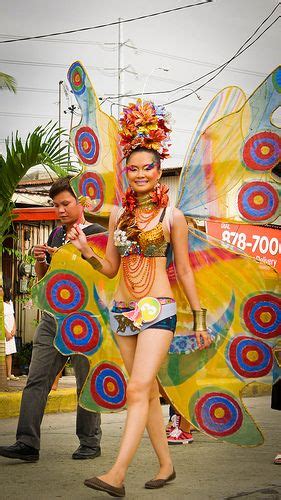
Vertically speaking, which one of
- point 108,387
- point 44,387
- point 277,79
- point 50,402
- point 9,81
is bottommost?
point 50,402

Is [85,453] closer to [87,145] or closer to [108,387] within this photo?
[108,387]

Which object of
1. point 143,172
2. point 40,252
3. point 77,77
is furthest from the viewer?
point 40,252

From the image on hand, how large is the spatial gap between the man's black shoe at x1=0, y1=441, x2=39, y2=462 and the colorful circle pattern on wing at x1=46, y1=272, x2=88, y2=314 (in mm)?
975

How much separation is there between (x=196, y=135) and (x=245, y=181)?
435 mm

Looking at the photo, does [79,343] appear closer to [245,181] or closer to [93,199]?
[93,199]

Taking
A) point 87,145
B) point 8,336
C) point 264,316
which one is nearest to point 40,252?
point 87,145

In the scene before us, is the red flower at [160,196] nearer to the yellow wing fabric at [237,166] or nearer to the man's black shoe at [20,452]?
the yellow wing fabric at [237,166]

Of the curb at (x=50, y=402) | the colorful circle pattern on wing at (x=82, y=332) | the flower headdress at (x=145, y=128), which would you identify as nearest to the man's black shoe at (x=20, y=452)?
the colorful circle pattern on wing at (x=82, y=332)

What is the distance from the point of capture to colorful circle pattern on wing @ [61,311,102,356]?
19.3ft

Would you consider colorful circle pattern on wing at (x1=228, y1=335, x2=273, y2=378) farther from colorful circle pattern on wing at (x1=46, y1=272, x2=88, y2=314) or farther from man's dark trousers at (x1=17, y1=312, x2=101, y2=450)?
man's dark trousers at (x1=17, y1=312, x2=101, y2=450)

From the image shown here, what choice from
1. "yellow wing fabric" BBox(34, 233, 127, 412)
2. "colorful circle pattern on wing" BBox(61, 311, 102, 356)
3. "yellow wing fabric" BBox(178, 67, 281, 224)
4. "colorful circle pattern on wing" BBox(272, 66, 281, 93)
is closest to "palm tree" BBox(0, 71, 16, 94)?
"yellow wing fabric" BBox(34, 233, 127, 412)

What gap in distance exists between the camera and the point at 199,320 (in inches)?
208

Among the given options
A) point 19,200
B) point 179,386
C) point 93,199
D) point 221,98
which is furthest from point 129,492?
point 19,200

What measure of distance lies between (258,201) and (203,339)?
3.15ft
